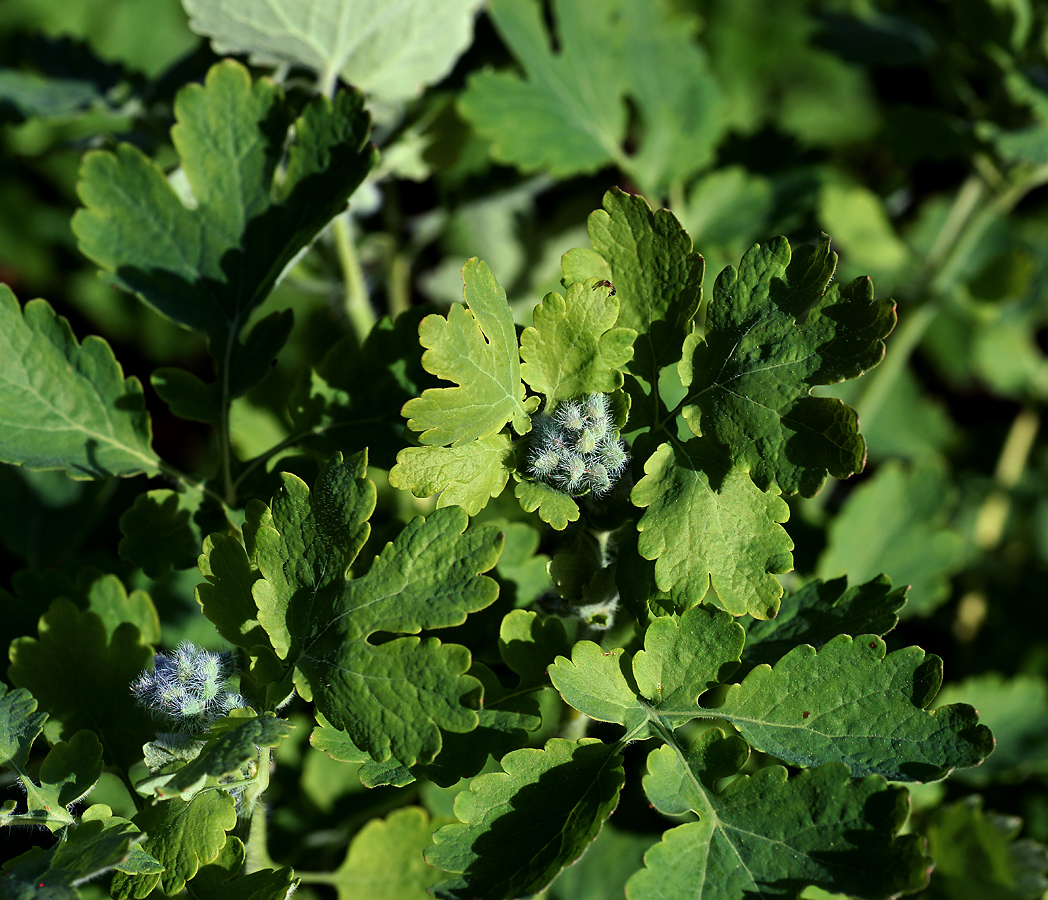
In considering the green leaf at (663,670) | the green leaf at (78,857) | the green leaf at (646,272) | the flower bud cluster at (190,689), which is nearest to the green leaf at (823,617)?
the green leaf at (663,670)

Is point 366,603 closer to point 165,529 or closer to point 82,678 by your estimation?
point 165,529

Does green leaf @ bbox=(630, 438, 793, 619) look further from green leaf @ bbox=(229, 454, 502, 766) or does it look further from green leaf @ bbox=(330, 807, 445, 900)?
green leaf @ bbox=(330, 807, 445, 900)

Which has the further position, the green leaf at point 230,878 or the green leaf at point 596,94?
the green leaf at point 596,94

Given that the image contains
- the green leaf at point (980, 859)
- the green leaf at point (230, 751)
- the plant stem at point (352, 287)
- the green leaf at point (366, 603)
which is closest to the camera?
the green leaf at point (230, 751)

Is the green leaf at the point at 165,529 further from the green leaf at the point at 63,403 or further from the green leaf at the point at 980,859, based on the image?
the green leaf at the point at 980,859

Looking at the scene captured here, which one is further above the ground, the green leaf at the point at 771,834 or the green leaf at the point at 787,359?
the green leaf at the point at 787,359

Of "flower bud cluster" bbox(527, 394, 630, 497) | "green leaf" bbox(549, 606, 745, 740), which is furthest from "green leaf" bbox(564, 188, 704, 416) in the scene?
"green leaf" bbox(549, 606, 745, 740)
